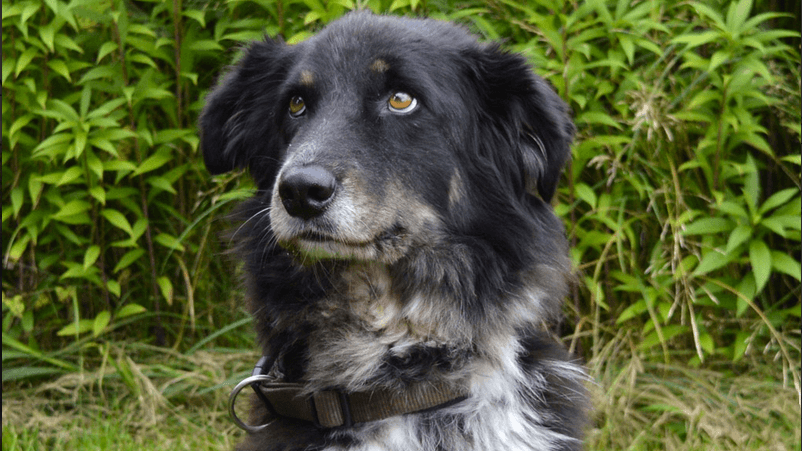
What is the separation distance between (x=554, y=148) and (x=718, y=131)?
1557mm

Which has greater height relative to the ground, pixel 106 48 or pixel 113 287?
pixel 106 48

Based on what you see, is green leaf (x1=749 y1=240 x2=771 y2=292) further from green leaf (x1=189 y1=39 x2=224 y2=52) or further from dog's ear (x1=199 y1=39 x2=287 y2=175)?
green leaf (x1=189 y1=39 x2=224 y2=52)

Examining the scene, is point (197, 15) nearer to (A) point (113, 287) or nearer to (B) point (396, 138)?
(A) point (113, 287)

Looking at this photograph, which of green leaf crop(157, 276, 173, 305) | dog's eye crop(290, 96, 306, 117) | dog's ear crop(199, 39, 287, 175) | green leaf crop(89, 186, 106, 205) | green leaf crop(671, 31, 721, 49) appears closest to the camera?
dog's eye crop(290, 96, 306, 117)

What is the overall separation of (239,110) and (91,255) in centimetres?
169

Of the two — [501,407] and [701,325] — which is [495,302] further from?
[701,325]

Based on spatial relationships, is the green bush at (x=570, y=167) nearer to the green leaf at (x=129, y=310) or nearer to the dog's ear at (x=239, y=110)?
the green leaf at (x=129, y=310)

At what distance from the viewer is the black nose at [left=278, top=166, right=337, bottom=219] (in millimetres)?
2264

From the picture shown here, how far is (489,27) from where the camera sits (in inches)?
155

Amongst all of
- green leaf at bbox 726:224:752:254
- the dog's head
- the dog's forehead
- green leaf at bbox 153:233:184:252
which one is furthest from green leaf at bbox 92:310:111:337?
green leaf at bbox 726:224:752:254

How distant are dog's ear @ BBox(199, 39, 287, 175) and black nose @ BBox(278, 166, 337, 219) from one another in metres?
0.75

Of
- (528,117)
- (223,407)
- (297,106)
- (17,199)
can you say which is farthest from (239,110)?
(223,407)

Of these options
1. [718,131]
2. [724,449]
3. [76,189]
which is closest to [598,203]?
[718,131]

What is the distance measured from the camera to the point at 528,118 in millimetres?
2748
